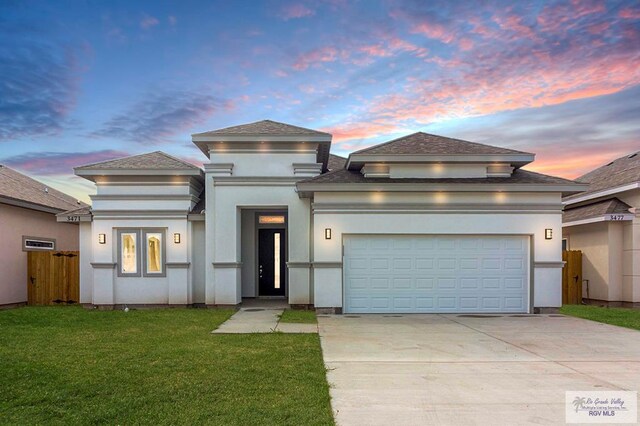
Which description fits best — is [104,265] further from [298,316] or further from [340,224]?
[340,224]

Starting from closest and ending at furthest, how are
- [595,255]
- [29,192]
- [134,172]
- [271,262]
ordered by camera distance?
[134,172]
[595,255]
[271,262]
[29,192]

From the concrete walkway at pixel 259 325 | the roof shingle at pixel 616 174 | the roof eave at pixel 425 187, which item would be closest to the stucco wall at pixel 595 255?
the roof shingle at pixel 616 174

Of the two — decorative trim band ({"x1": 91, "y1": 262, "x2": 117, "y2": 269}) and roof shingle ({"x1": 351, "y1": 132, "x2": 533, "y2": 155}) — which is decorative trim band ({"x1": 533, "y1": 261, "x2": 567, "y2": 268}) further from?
decorative trim band ({"x1": 91, "y1": 262, "x2": 117, "y2": 269})

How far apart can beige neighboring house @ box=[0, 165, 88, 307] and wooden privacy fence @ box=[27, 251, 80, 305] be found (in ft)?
0.74

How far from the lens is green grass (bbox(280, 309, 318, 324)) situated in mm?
11297

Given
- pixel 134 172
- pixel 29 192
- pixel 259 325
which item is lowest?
pixel 259 325

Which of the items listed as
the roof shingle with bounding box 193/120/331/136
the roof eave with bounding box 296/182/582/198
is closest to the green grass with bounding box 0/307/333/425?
the roof eave with bounding box 296/182/582/198

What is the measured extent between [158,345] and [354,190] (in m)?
6.35

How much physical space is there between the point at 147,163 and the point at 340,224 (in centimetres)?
627

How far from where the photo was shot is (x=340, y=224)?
42.0ft

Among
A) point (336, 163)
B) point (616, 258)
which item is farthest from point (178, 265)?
point (616, 258)

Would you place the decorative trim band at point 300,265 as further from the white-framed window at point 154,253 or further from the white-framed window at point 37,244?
the white-framed window at point 37,244

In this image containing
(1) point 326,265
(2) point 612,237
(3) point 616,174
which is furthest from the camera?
(3) point 616,174

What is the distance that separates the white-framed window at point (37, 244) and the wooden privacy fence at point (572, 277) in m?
17.9
